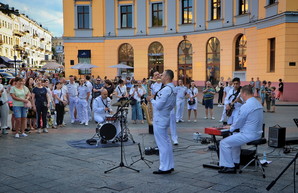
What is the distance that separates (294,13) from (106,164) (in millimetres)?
18822

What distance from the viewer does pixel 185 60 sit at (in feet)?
106

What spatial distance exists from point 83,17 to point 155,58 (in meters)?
8.52

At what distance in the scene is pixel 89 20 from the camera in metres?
34.2

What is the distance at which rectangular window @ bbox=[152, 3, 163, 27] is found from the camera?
33031 mm

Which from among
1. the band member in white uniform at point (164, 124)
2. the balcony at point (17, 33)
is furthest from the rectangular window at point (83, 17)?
the balcony at point (17, 33)

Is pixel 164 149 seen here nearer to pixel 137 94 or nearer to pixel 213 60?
pixel 137 94

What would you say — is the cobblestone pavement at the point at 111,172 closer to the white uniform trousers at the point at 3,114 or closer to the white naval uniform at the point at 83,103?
the white uniform trousers at the point at 3,114

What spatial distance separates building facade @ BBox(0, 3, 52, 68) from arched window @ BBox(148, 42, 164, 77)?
82.1ft

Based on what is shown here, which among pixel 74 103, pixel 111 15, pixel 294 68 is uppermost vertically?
pixel 111 15

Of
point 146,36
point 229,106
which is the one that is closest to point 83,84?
point 229,106

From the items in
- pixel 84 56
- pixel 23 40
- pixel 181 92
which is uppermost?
pixel 23 40

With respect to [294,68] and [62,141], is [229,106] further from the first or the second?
[294,68]

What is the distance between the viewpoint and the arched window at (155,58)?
33.6m

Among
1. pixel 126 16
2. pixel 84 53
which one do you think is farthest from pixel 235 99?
pixel 84 53
